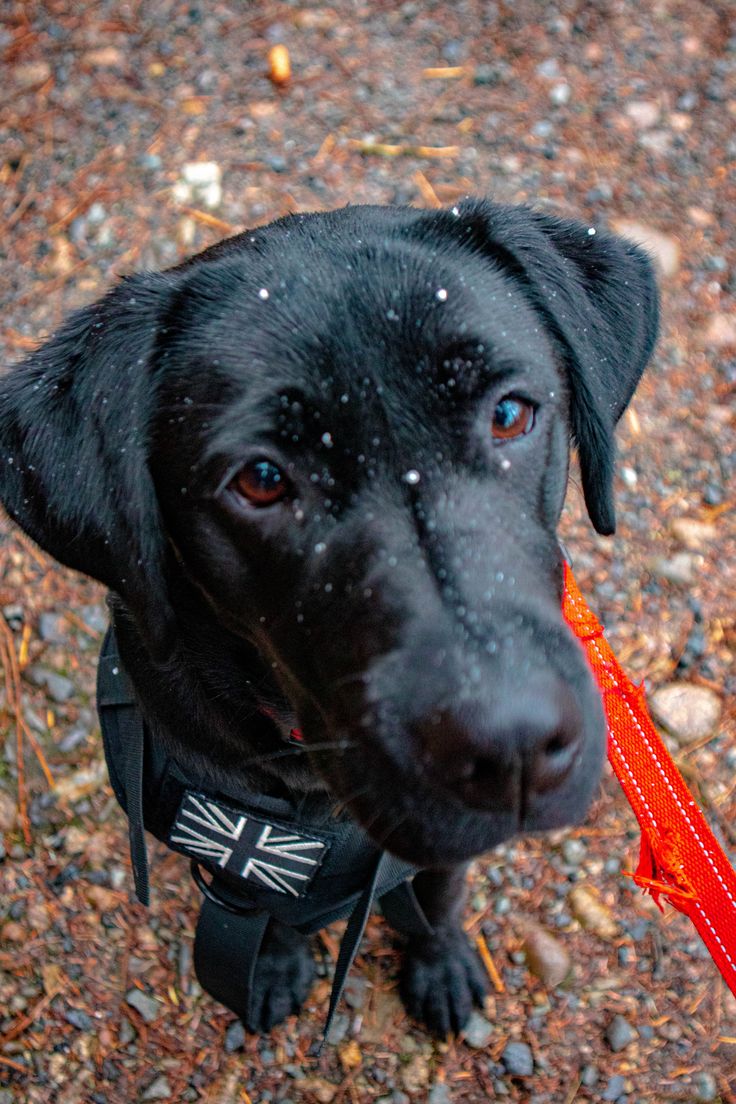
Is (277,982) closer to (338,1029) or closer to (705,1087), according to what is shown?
(338,1029)

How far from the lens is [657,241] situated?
157 inches

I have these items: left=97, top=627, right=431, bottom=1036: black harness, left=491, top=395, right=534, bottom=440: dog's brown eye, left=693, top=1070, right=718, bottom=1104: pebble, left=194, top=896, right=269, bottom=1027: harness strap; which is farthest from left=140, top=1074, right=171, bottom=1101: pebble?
left=491, top=395, right=534, bottom=440: dog's brown eye

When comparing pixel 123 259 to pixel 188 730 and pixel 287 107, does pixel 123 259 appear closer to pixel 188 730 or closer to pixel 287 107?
pixel 287 107

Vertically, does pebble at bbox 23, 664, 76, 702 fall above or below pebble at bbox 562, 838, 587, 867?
above

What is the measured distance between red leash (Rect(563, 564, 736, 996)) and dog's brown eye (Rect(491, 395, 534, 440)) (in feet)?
2.34

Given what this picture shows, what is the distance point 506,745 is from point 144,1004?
1.98 m

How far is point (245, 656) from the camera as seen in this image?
2143mm

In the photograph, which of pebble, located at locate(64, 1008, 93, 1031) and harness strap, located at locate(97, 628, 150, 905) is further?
pebble, located at locate(64, 1008, 93, 1031)

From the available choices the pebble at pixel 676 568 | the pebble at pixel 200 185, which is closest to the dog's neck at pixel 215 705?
the pebble at pixel 676 568

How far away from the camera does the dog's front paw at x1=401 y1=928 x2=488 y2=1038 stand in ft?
9.19

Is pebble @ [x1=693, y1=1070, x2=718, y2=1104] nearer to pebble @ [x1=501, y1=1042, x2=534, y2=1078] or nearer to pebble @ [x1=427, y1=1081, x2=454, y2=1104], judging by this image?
pebble @ [x1=501, y1=1042, x2=534, y2=1078]

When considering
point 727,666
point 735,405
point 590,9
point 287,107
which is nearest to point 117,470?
point 727,666

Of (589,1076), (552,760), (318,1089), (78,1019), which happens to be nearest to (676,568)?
(589,1076)

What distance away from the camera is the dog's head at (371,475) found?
1.56 m
